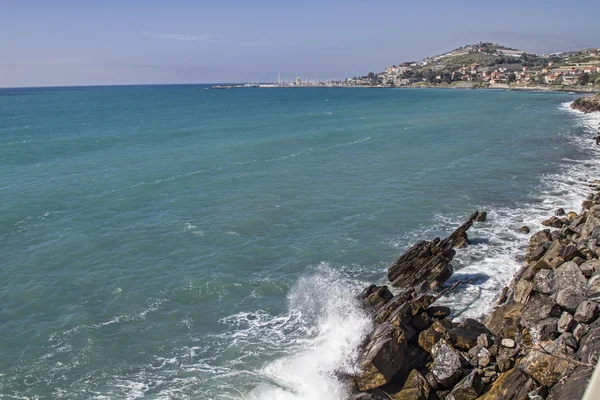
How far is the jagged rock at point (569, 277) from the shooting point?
1899 centimetres

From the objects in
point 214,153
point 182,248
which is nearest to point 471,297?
point 182,248

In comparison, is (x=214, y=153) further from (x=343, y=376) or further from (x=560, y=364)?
(x=560, y=364)

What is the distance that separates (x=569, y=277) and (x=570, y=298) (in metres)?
2.21

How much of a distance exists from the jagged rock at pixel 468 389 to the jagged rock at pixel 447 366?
35 cm

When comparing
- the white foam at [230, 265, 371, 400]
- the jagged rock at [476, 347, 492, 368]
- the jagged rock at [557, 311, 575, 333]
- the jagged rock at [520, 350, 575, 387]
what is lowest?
the white foam at [230, 265, 371, 400]

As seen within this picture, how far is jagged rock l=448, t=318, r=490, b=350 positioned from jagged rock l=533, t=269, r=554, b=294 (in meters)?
3.58

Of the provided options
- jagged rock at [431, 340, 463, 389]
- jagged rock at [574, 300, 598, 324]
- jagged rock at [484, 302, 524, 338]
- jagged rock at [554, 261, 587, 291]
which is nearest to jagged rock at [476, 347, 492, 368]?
jagged rock at [431, 340, 463, 389]

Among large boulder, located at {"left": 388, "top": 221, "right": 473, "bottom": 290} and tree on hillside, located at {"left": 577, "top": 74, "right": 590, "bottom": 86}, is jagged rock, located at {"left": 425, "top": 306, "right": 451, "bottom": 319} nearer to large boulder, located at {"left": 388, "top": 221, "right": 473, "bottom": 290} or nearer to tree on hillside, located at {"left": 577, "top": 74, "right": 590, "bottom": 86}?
large boulder, located at {"left": 388, "top": 221, "right": 473, "bottom": 290}

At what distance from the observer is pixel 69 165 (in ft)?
184

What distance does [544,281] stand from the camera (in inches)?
784

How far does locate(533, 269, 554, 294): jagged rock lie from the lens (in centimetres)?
1959

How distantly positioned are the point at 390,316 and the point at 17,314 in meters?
18.7

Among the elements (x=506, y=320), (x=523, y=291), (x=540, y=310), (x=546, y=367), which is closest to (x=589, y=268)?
(x=523, y=291)

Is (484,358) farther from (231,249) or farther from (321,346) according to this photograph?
(231,249)
